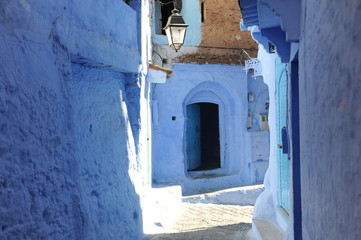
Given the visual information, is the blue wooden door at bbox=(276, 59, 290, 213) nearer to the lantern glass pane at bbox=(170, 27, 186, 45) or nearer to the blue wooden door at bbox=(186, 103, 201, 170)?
the lantern glass pane at bbox=(170, 27, 186, 45)

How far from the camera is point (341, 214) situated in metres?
1.44

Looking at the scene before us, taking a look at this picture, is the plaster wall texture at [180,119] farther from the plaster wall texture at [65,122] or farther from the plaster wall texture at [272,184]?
the plaster wall texture at [65,122]

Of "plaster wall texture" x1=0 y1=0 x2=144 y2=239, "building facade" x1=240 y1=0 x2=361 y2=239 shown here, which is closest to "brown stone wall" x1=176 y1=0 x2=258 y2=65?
"plaster wall texture" x1=0 y1=0 x2=144 y2=239

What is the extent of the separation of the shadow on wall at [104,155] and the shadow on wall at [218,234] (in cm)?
58

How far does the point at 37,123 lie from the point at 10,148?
39 cm

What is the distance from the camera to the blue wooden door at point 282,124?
17.3 feet

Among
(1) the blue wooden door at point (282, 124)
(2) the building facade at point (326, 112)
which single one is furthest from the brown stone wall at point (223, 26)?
(2) the building facade at point (326, 112)

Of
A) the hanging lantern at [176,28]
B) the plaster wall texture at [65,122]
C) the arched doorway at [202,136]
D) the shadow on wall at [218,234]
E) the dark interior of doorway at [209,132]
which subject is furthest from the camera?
the dark interior of doorway at [209,132]

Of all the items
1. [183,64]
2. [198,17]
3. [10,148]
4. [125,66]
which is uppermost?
→ [198,17]

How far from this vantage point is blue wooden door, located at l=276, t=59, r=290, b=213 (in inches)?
208

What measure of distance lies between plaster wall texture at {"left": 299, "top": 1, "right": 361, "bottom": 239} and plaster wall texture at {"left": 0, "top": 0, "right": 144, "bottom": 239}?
1.90 meters

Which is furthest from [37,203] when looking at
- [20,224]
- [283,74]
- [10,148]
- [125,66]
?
[283,74]

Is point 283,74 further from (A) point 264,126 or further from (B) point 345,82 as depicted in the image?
(A) point 264,126

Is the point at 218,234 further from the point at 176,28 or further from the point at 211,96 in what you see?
the point at 211,96
